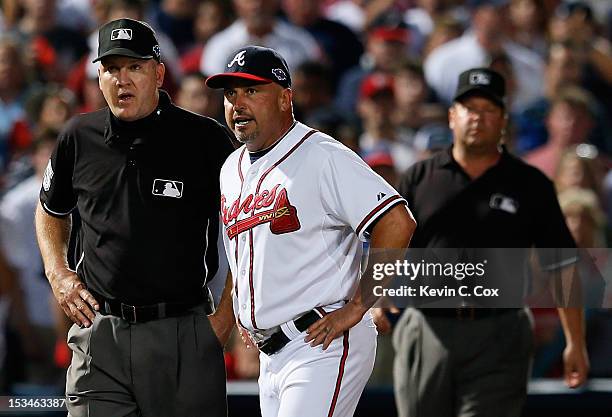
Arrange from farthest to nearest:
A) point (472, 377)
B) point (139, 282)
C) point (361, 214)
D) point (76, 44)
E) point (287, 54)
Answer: point (76, 44) < point (287, 54) < point (472, 377) < point (139, 282) < point (361, 214)

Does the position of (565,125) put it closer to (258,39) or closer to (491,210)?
(258,39)

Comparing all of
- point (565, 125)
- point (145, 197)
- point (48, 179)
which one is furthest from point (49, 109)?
point (145, 197)

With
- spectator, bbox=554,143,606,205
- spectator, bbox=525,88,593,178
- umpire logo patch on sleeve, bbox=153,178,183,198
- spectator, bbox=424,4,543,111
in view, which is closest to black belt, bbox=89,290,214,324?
umpire logo patch on sleeve, bbox=153,178,183,198

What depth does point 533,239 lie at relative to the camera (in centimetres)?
541

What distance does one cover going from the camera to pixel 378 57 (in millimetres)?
9555

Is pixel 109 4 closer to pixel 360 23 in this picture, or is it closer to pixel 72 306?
pixel 360 23

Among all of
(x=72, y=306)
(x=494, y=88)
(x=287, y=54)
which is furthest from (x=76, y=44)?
(x=72, y=306)

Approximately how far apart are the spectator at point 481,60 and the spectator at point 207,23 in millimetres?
1736

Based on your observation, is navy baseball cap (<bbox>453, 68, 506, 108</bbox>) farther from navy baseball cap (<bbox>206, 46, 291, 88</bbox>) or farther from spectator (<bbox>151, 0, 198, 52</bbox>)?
spectator (<bbox>151, 0, 198, 52</bbox>)

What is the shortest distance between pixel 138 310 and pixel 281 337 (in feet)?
1.89

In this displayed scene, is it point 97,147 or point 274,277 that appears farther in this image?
point 97,147

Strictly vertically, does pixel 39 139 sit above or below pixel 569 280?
above

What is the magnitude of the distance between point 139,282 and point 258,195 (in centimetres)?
57

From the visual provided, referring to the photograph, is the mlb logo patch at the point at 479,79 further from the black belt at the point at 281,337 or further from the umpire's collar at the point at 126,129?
the black belt at the point at 281,337
